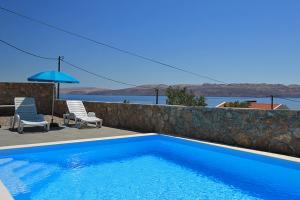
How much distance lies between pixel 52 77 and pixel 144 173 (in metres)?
5.87

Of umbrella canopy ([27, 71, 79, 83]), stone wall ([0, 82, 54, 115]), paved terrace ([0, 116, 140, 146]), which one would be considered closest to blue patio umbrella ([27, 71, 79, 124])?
umbrella canopy ([27, 71, 79, 83])

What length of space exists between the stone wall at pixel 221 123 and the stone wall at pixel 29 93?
5.38 m

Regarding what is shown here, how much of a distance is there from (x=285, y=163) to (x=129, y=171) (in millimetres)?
3020

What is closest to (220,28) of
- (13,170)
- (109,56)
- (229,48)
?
(229,48)

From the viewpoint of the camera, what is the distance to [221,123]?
8164 mm

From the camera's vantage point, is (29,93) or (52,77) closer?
(52,77)

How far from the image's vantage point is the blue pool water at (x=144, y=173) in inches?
196

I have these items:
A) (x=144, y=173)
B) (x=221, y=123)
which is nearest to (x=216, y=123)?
(x=221, y=123)

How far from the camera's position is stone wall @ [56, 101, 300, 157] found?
677 cm

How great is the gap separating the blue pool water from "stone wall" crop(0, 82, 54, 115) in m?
8.53

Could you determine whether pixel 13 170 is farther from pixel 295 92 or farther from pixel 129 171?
pixel 295 92

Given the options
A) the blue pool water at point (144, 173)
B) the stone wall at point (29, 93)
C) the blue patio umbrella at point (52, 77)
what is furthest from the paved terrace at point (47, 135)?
the stone wall at point (29, 93)

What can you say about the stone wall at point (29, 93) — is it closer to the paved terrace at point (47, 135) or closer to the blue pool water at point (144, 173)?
the paved terrace at point (47, 135)

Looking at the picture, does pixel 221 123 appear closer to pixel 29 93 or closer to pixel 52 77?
pixel 52 77
